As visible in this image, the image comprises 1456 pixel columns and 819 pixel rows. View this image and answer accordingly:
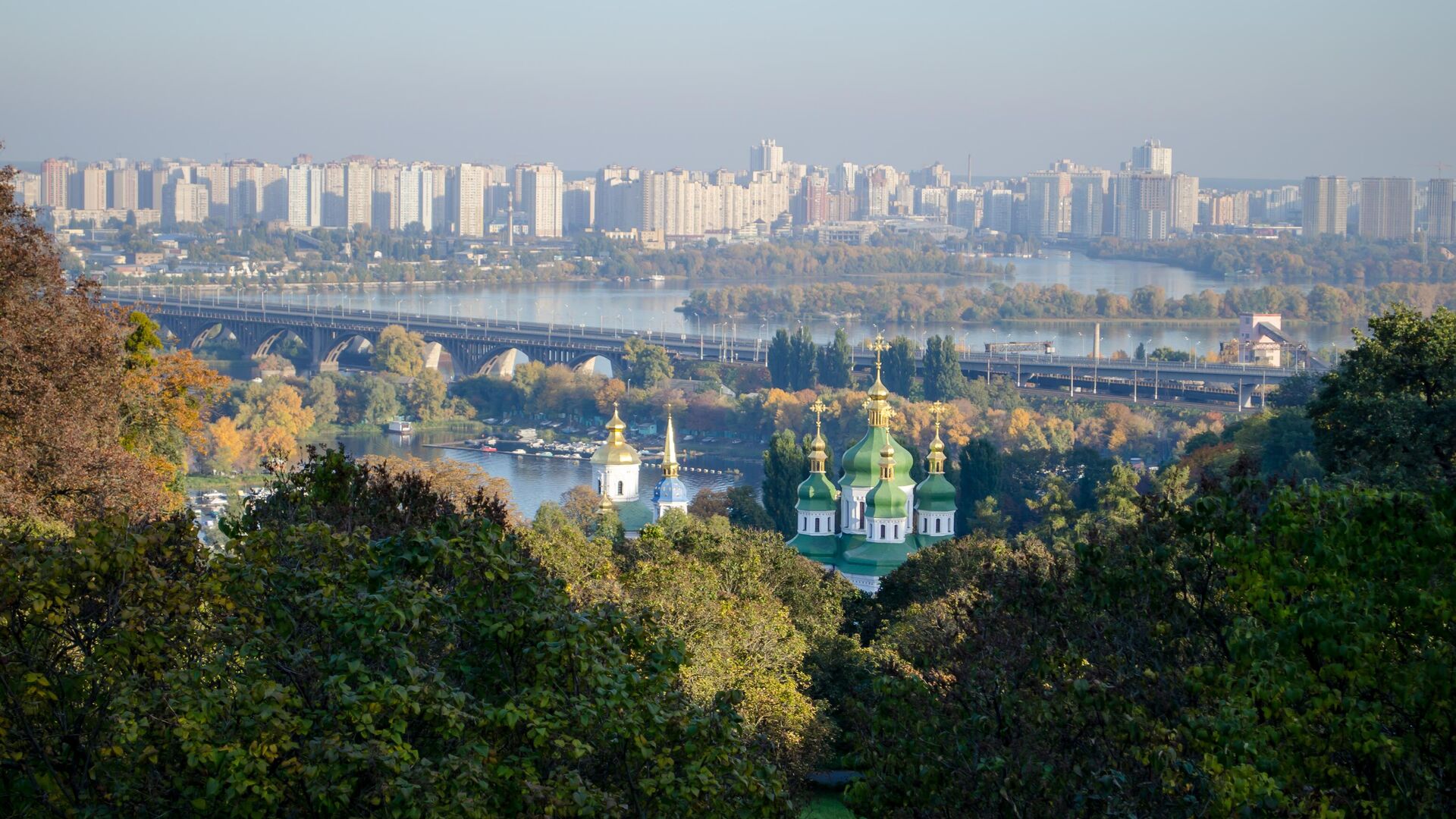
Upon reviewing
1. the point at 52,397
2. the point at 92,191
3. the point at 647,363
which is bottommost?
the point at 647,363

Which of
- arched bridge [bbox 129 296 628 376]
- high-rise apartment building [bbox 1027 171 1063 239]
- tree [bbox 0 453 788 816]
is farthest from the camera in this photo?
high-rise apartment building [bbox 1027 171 1063 239]

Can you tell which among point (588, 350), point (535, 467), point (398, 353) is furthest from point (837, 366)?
point (398, 353)

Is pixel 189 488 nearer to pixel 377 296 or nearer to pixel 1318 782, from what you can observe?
pixel 1318 782

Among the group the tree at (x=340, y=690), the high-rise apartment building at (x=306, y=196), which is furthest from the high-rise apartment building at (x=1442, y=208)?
the tree at (x=340, y=690)

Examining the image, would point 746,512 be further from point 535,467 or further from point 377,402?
point 377,402

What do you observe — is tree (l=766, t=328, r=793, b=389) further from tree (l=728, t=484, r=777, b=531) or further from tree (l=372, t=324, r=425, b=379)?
tree (l=728, t=484, r=777, b=531)

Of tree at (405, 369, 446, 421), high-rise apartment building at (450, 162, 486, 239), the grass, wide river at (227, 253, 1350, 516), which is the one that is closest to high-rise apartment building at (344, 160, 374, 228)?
high-rise apartment building at (450, 162, 486, 239)
